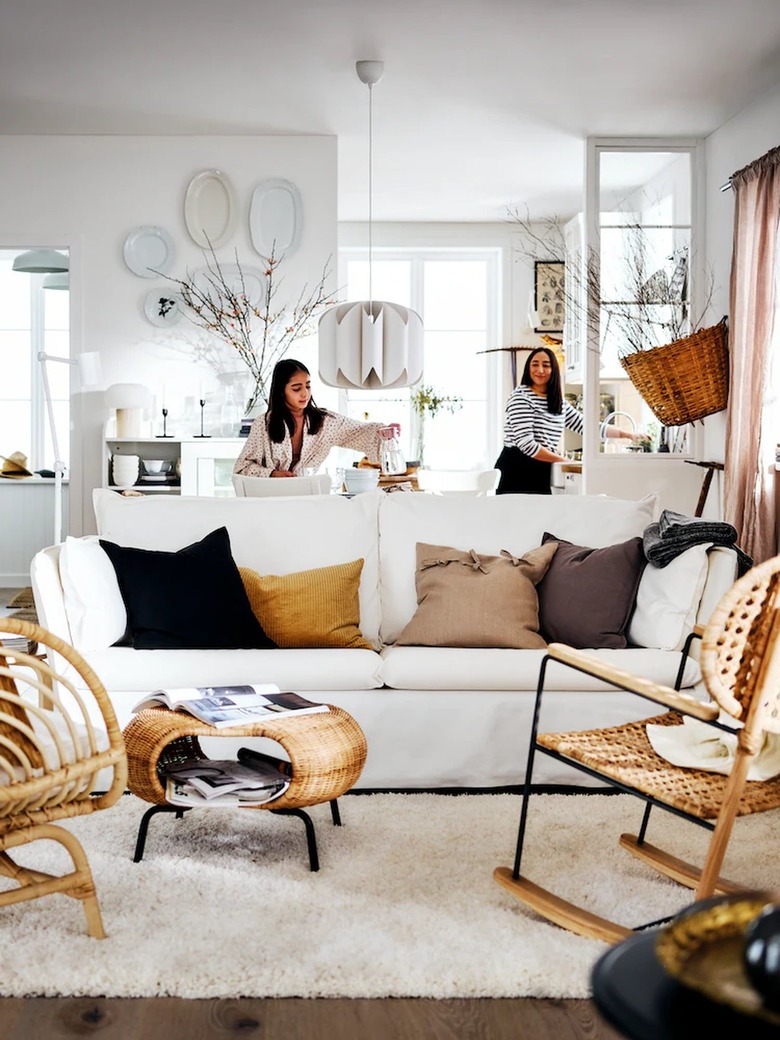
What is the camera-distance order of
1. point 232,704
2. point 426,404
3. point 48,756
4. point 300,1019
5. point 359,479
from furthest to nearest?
point 426,404
point 359,479
point 232,704
point 48,756
point 300,1019

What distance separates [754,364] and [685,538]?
265 cm

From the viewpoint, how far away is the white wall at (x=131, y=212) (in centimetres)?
690

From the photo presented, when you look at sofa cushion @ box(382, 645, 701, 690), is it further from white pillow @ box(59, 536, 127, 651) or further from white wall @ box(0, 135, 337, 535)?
white wall @ box(0, 135, 337, 535)

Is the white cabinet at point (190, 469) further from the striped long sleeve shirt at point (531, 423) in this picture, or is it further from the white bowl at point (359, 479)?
the white bowl at point (359, 479)

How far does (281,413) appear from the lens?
202 inches

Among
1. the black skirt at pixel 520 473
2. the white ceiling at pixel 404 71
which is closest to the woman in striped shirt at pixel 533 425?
the black skirt at pixel 520 473

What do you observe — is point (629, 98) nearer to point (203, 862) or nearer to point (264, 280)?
point (264, 280)

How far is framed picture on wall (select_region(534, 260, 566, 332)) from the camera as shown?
368 inches

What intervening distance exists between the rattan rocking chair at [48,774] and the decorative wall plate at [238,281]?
5.02 metres

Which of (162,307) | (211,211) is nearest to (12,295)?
(162,307)

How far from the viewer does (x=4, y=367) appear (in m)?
9.31

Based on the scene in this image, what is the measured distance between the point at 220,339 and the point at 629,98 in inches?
112

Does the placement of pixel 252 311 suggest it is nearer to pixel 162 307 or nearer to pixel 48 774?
pixel 162 307

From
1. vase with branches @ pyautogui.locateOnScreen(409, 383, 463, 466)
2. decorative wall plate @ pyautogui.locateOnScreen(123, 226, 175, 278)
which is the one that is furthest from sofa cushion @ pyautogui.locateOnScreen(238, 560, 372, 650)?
vase with branches @ pyautogui.locateOnScreen(409, 383, 463, 466)
